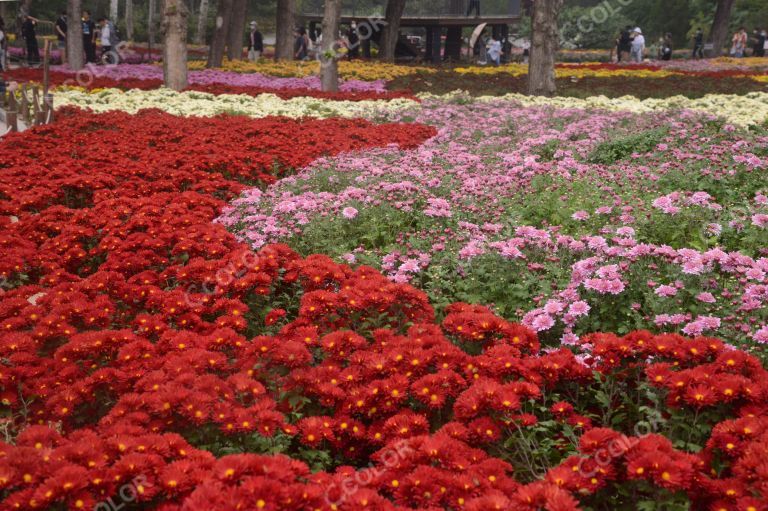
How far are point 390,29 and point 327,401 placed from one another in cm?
3103

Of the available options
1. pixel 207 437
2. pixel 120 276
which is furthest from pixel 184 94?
pixel 207 437

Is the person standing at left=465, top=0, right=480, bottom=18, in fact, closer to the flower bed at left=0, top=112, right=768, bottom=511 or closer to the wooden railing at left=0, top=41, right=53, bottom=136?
the wooden railing at left=0, top=41, right=53, bottom=136

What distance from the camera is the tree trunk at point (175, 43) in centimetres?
1588

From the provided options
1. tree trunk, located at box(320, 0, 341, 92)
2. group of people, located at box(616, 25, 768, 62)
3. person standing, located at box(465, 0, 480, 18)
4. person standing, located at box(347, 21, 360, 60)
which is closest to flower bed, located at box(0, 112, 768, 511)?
tree trunk, located at box(320, 0, 341, 92)

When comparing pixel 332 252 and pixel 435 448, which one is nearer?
pixel 435 448

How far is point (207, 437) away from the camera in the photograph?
3.06 meters

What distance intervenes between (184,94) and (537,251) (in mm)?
11769

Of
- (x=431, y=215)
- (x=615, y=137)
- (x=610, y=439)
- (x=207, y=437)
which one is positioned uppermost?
(x=615, y=137)

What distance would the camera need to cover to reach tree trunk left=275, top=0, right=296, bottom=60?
27730mm

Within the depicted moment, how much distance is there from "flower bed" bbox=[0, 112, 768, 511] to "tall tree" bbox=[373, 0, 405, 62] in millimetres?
27999

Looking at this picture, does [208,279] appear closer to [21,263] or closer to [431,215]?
[21,263]

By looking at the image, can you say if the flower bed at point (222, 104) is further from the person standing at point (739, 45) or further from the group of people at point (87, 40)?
the person standing at point (739, 45)

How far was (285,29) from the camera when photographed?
29172 mm

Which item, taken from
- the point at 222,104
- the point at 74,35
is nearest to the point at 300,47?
the point at 74,35
